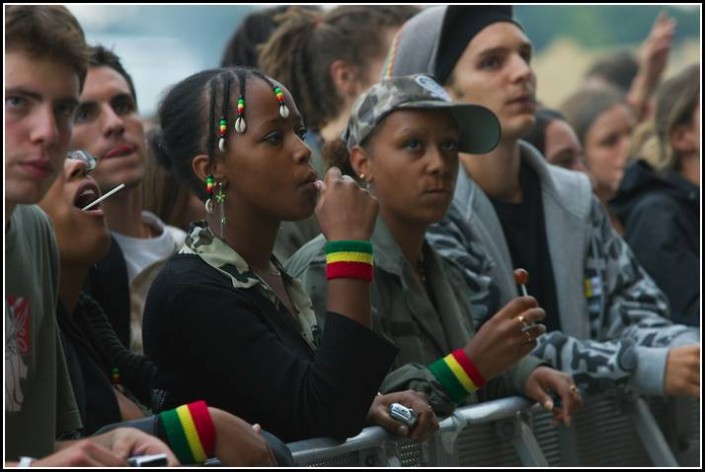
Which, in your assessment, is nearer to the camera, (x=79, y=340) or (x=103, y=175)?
(x=79, y=340)

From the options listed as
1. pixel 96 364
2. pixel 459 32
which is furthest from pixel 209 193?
pixel 459 32

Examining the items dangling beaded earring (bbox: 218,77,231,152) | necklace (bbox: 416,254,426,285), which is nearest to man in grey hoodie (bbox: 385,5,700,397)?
necklace (bbox: 416,254,426,285)

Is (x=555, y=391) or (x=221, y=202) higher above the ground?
(x=221, y=202)

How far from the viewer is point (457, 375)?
13.3 feet

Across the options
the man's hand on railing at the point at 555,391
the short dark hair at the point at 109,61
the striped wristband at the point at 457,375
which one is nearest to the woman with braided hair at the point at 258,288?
the striped wristband at the point at 457,375

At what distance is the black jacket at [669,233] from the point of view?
6211 mm

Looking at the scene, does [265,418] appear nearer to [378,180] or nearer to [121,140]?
[378,180]

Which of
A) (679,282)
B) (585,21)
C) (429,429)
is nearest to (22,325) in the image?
(429,429)

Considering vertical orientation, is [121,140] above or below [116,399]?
above

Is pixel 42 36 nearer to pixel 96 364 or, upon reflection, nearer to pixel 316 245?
pixel 96 364

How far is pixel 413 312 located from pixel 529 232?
48.2 inches

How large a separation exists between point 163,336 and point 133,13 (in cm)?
847

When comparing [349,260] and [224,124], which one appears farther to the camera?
[224,124]

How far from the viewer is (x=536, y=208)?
18.3 feet
